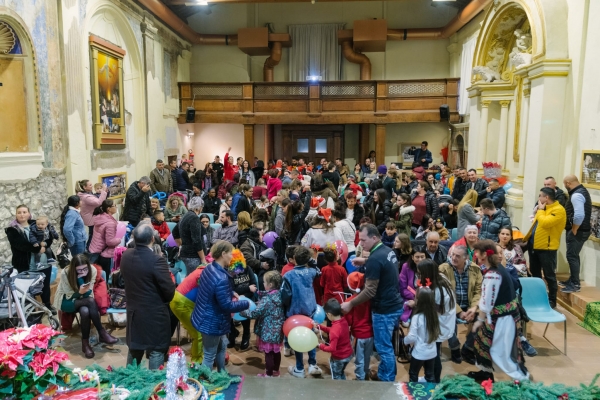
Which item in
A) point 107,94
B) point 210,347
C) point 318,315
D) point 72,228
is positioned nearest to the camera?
point 210,347

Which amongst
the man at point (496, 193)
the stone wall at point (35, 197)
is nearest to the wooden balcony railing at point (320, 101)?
the man at point (496, 193)

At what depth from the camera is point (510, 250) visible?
5250mm

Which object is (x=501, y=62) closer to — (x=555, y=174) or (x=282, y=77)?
(x=555, y=174)

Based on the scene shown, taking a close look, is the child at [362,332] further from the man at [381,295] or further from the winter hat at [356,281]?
the winter hat at [356,281]

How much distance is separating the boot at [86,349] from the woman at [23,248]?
835 millimetres

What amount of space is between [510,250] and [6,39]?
316 inches

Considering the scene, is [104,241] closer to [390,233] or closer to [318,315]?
[318,315]

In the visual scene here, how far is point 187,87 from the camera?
14.3 meters

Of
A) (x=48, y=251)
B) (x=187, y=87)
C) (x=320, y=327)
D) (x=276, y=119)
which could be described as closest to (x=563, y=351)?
(x=320, y=327)

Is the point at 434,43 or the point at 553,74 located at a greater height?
the point at 434,43

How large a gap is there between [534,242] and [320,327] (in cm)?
376

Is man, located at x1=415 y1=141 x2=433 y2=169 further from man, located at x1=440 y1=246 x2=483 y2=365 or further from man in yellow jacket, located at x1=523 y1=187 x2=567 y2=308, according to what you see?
man, located at x1=440 y1=246 x2=483 y2=365

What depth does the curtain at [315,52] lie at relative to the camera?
53.9ft

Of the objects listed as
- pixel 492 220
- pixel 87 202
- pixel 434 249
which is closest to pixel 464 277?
pixel 434 249
